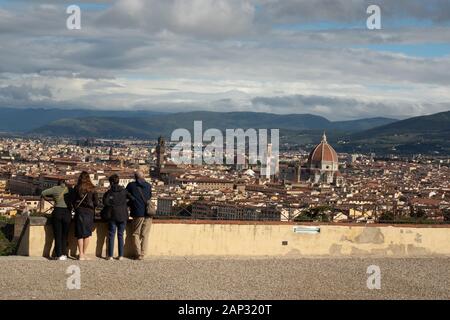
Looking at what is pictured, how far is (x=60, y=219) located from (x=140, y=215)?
80 centimetres

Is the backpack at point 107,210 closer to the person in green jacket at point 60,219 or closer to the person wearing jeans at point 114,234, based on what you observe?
the person wearing jeans at point 114,234

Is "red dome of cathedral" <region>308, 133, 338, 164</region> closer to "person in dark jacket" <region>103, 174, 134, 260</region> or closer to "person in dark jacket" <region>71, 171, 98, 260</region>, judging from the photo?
"person in dark jacket" <region>103, 174, 134, 260</region>

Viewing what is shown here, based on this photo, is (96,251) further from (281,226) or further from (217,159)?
(217,159)

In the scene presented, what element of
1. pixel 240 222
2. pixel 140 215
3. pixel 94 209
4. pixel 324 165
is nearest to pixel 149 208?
pixel 140 215

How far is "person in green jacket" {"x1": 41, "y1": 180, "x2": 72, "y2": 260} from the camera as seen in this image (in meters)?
8.32

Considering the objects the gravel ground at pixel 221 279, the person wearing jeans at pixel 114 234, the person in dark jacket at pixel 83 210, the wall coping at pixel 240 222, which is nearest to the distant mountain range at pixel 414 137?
the wall coping at pixel 240 222

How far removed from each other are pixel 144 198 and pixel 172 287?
1644 mm

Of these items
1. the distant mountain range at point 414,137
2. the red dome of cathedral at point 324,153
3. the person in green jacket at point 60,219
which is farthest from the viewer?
the distant mountain range at point 414,137

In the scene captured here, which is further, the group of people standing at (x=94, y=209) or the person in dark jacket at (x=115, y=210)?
the person in dark jacket at (x=115, y=210)

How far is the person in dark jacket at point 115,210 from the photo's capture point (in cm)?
848

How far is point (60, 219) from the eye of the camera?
8.32m

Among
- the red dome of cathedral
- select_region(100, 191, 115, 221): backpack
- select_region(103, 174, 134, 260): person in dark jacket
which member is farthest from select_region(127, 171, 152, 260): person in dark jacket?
the red dome of cathedral

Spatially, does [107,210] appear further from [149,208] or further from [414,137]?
[414,137]

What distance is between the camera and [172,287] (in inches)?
285
